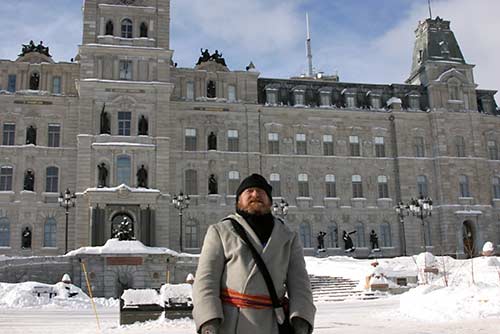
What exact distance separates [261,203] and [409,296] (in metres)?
14.0

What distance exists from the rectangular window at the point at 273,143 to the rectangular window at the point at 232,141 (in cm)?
274

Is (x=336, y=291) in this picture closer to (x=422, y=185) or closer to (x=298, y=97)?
(x=422, y=185)

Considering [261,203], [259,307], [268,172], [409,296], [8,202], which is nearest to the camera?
[259,307]

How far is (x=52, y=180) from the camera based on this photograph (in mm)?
41219

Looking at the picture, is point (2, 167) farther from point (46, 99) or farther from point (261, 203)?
point (261, 203)

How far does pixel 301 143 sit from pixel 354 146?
4.51m

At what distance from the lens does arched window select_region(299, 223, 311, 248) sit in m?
44.5

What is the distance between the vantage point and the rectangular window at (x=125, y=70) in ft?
135

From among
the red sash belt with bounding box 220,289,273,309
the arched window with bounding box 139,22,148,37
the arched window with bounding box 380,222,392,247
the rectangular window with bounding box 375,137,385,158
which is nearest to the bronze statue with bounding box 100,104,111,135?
the arched window with bounding box 139,22,148,37

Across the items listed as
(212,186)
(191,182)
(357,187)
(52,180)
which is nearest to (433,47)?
(357,187)

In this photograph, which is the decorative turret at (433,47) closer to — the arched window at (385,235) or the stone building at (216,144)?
the stone building at (216,144)

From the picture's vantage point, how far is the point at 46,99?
1656 inches

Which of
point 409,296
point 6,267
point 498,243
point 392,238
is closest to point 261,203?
point 409,296

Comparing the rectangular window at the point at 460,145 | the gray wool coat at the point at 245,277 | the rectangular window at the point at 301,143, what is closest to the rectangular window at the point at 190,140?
the rectangular window at the point at 301,143
